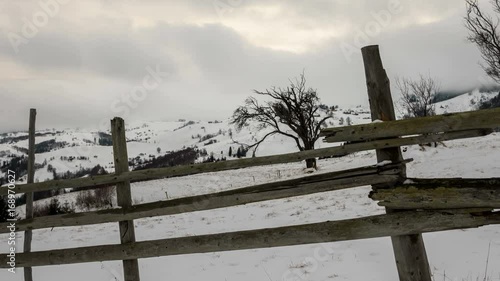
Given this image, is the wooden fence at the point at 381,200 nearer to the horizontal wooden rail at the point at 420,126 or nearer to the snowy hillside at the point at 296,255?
the horizontal wooden rail at the point at 420,126

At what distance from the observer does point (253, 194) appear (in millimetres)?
3260

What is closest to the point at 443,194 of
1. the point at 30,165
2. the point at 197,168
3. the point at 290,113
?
the point at 197,168

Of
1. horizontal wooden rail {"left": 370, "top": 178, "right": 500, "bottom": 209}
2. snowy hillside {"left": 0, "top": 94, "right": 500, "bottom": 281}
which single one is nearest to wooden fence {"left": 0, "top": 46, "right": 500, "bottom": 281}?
horizontal wooden rail {"left": 370, "top": 178, "right": 500, "bottom": 209}

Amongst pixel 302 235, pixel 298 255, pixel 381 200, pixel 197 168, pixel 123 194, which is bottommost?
pixel 298 255

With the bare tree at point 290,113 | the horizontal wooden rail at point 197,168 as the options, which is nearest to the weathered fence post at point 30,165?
the horizontal wooden rail at point 197,168

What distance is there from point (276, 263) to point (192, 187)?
19145mm

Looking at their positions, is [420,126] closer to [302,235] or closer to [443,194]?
[443,194]

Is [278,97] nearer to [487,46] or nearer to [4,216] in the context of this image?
[487,46]

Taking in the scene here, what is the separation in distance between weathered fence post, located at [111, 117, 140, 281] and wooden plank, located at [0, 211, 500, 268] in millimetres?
163

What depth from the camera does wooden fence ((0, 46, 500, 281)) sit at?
249cm

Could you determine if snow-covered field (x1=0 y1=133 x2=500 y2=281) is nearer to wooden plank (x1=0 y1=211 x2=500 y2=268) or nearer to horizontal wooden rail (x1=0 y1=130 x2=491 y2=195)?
wooden plank (x1=0 y1=211 x2=500 y2=268)

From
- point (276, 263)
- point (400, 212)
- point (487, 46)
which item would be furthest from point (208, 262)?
point (487, 46)

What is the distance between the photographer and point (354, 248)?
196 inches

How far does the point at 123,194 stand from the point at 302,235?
2.17 m
